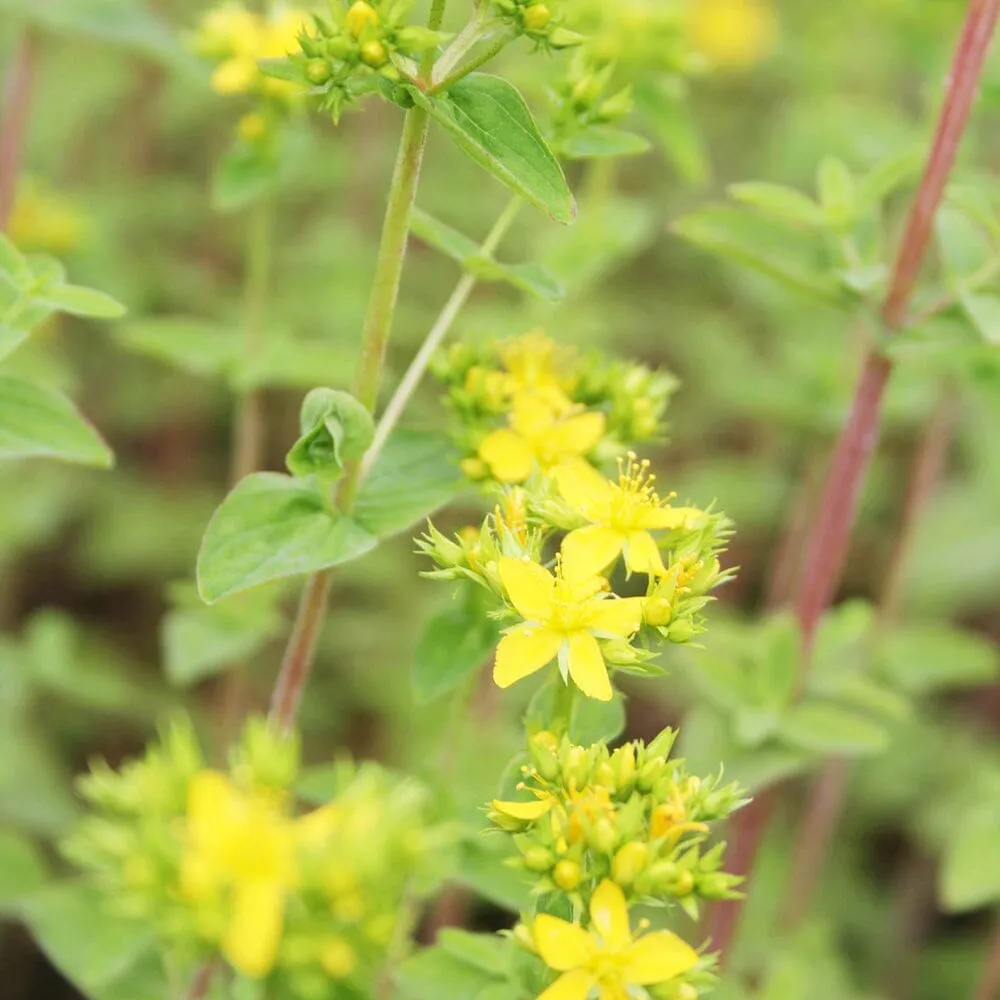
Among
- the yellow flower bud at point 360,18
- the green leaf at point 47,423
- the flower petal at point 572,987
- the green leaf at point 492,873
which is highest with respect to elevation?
the yellow flower bud at point 360,18

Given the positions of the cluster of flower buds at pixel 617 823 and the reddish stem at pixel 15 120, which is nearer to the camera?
the cluster of flower buds at pixel 617 823

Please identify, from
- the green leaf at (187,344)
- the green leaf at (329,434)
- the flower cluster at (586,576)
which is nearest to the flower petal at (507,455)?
the flower cluster at (586,576)

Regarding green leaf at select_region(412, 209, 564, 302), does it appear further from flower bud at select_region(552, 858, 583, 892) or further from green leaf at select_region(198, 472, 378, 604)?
flower bud at select_region(552, 858, 583, 892)

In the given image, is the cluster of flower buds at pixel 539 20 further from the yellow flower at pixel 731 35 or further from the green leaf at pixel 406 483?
the yellow flower at pixel 731 35

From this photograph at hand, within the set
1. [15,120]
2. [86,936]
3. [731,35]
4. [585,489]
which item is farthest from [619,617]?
[731,35]

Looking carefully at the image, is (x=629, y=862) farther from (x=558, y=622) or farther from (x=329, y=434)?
(x=329, y=434)

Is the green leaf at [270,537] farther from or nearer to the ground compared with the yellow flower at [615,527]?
nearer to the ground

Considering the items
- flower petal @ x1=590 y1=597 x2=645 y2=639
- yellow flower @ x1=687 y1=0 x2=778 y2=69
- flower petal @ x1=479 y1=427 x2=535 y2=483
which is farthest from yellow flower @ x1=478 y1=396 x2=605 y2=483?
yellow flower @ x1=687 y1=0 x2=778 y2=69
